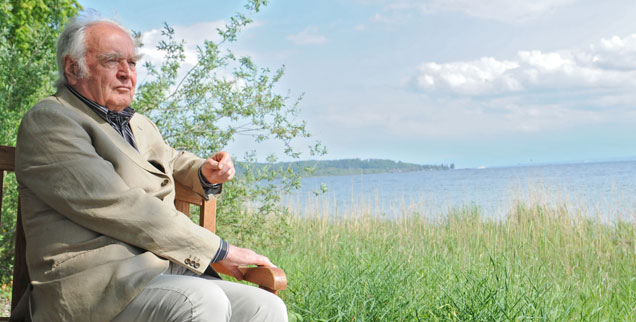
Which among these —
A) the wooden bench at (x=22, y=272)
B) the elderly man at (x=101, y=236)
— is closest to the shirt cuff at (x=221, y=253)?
the elderly man at (x=101, y=236)

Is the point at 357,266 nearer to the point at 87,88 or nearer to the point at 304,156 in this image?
the point at 304,156

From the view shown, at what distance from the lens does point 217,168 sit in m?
2.26

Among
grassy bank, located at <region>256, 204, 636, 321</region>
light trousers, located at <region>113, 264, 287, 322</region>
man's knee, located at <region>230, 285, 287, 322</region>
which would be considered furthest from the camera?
grassy bank, located at <region>256, 204, 636, 321</region>

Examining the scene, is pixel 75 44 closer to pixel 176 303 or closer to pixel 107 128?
pixel 107 128

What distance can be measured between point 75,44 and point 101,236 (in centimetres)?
73

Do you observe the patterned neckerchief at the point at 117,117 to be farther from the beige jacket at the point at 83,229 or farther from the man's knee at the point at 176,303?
the man's knee at the point at 176,303

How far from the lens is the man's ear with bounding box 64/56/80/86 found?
205cm

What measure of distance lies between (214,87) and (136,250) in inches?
114

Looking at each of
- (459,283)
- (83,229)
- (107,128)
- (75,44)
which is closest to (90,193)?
(83,229)

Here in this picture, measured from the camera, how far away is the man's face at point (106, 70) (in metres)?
2.06

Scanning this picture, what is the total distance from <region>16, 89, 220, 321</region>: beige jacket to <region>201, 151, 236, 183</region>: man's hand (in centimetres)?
44

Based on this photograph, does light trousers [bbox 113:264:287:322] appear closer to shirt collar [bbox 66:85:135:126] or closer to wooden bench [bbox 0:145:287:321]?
wooden bench [bbox 0:145:287:321]

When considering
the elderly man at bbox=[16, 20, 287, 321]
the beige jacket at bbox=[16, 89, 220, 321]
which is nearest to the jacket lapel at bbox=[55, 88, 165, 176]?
the elderly man at bbox=[16, 20, 287, 321]

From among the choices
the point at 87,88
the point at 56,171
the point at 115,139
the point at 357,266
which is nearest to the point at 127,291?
the point at 56,171
